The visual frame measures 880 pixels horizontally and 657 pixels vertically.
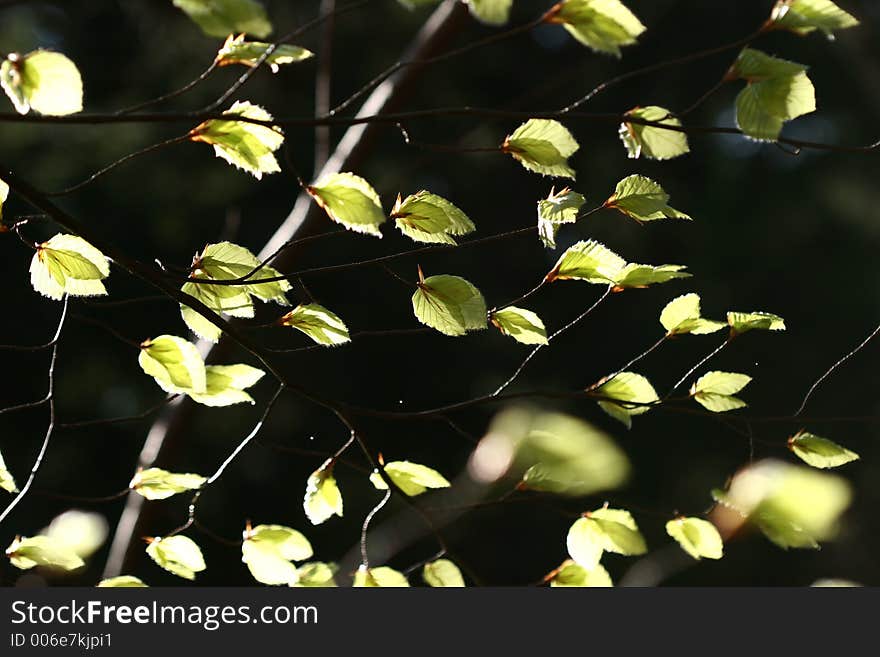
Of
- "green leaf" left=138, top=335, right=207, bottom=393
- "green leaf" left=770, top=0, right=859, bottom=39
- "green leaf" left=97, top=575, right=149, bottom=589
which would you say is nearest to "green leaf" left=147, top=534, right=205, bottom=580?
"green leaf" left=97, top=575, right=149, bottom=589

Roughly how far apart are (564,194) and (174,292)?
252 mm

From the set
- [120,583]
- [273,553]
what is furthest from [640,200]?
[120,583]

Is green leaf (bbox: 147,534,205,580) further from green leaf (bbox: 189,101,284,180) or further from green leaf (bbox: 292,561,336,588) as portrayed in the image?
green leaf (bbox: 189,101,284,180)

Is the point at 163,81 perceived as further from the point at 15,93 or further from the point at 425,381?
the point at 15,93

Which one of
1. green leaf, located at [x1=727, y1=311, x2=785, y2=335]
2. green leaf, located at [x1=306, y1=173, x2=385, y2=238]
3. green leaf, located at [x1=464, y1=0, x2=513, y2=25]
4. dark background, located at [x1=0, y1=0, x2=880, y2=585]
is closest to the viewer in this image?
green leaf, located at [x1=464, y1=0, x2=513, y2=25]

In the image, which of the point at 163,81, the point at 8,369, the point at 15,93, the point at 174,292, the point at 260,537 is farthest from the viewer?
the point at 163,81

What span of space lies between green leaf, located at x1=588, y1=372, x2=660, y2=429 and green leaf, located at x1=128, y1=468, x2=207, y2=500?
0.30m

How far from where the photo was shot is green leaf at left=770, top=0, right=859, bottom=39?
46 cm

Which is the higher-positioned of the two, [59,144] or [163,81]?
[163,81]

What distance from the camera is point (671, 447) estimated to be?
4.38 metres

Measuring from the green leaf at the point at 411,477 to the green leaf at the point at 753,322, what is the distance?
239mm

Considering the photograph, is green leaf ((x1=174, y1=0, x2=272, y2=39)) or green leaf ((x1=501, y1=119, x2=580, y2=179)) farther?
green leaf ((x1=501, y1=119, x2=580, y2=179))

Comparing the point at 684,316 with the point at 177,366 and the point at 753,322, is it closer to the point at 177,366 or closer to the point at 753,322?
the point at 753,322

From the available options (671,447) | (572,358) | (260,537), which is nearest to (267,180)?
(572,358)
